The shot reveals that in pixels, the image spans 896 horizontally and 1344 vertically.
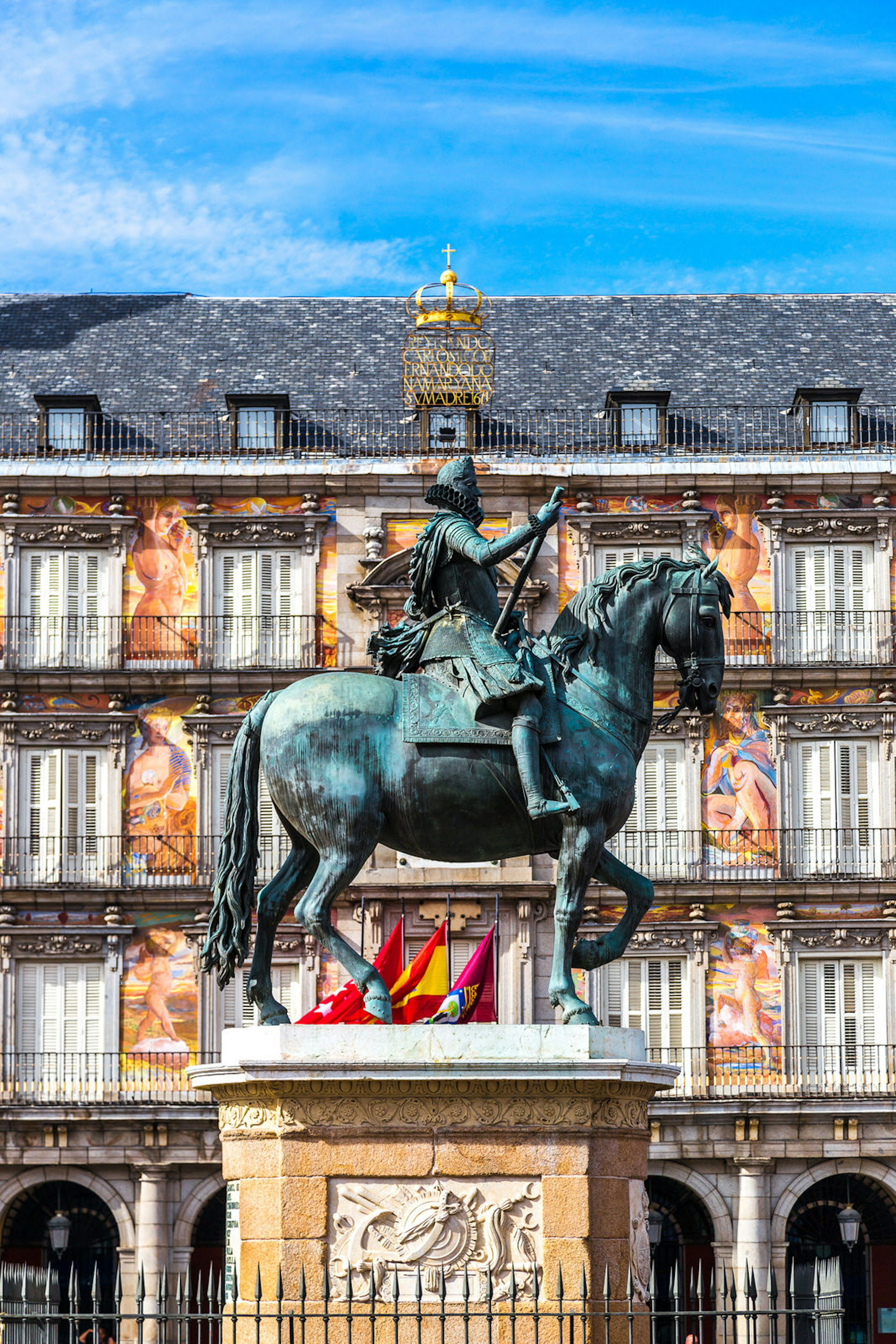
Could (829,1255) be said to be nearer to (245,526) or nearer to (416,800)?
(245,526)

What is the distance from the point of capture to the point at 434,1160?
37.2 ft

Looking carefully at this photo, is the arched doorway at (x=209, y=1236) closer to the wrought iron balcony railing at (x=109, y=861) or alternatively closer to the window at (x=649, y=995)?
the wrought iron balcony railing at (x=109, y=861)

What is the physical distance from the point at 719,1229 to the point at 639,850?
678 centimetres

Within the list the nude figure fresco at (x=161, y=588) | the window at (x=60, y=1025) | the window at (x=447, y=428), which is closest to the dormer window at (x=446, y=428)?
the window at (x=447, y=428)

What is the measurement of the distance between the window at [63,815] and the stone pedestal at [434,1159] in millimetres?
29210

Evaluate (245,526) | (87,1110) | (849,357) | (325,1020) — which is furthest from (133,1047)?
(325,1020)

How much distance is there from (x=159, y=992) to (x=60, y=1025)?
6.12 feet

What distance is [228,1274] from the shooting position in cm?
1180

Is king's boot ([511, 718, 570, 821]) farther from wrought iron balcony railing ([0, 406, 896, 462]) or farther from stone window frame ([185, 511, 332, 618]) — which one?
wrought iron balcony railing ([0, 406, 896, 462])

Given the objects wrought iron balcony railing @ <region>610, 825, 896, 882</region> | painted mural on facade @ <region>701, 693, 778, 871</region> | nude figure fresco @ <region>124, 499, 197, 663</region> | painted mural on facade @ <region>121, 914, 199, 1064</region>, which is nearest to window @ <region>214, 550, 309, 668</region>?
nude figure fresco @ <region>124, 499, 197, 663</region>

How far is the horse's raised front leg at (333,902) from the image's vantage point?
38.7 feet

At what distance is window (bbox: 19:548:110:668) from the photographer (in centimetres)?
4084

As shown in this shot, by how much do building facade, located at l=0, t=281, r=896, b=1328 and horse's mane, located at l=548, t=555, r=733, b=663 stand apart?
1028 inches

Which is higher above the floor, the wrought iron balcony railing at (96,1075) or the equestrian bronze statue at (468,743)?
the equestrian bronze statue at (468,743)
